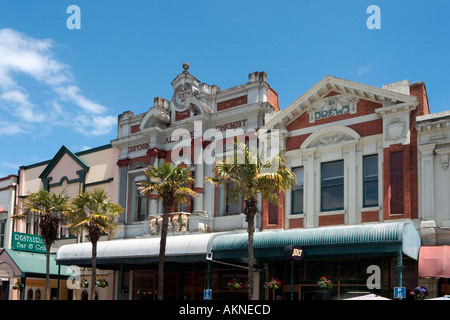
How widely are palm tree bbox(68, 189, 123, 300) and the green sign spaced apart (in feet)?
20.7

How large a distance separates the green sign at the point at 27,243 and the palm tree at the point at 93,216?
6.31 meters

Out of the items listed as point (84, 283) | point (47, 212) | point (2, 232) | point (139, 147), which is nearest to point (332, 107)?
point (139, 147)

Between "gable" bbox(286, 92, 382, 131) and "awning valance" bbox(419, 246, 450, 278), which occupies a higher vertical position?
"gable" bbox(286, 92, 382, 131)

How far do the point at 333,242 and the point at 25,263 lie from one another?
2049 cm

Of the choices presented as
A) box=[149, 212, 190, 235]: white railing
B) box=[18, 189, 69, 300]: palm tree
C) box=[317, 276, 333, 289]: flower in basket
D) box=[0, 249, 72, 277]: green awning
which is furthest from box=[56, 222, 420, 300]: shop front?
box=[0, 249, 72, 277]: green awning

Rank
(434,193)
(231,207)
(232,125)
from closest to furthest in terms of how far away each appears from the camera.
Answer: (434,193), (231,207), (232,125)

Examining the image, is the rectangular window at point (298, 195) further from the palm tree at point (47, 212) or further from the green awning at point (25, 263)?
the green awning at point (25, 263)

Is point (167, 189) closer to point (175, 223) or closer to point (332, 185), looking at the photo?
point (175, 223)

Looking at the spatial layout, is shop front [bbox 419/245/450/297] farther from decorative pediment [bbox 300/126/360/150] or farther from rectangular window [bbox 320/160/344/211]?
decorative pediment [bbox 300/126/360/150]

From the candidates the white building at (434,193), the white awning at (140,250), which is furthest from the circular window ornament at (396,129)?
the white awning at (140,250)

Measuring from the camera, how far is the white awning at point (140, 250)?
25719mm

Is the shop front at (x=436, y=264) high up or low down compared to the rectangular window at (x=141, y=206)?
down

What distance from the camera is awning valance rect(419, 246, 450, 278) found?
2090 cm

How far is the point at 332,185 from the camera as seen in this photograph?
84.9ft
